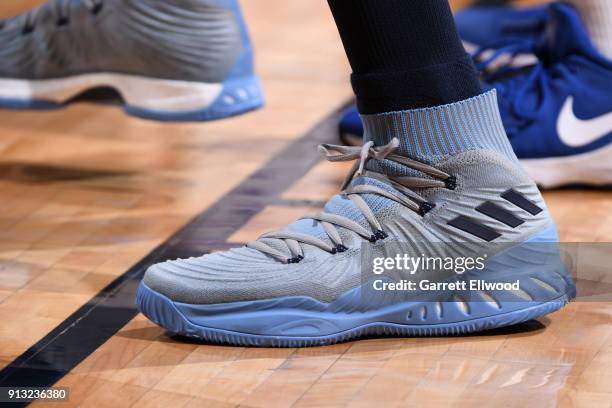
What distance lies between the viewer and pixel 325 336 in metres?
0.90

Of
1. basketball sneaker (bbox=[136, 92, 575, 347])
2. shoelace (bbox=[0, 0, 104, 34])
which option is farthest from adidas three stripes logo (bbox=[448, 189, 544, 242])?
shoelace (bbox=[0, 0, 104, 34])

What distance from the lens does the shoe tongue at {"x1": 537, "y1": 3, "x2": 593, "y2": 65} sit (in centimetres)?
132


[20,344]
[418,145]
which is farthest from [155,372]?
[418,145]

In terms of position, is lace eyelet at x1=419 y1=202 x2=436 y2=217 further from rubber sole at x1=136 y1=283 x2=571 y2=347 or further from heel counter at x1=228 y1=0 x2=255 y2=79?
heel counter at x1=228 y1=0 x2=255 y2=79

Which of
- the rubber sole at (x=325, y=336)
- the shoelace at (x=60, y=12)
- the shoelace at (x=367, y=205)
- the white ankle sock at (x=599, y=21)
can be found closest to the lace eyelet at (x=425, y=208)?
the shoelace at (x=367, y=205)

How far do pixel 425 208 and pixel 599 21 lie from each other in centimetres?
56

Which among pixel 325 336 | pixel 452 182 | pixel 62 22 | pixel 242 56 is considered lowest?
pixel 325 336

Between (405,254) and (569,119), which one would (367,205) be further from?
(569,119)

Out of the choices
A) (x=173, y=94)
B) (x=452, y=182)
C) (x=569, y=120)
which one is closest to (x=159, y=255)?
(x=173, y=94)

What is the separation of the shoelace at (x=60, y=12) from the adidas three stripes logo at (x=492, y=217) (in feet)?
2.29

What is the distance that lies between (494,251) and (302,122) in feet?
2.49

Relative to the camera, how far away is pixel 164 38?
134 cm

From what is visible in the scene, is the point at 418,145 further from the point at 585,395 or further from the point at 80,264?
the point at 80,264

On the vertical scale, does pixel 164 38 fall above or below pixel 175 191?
above
